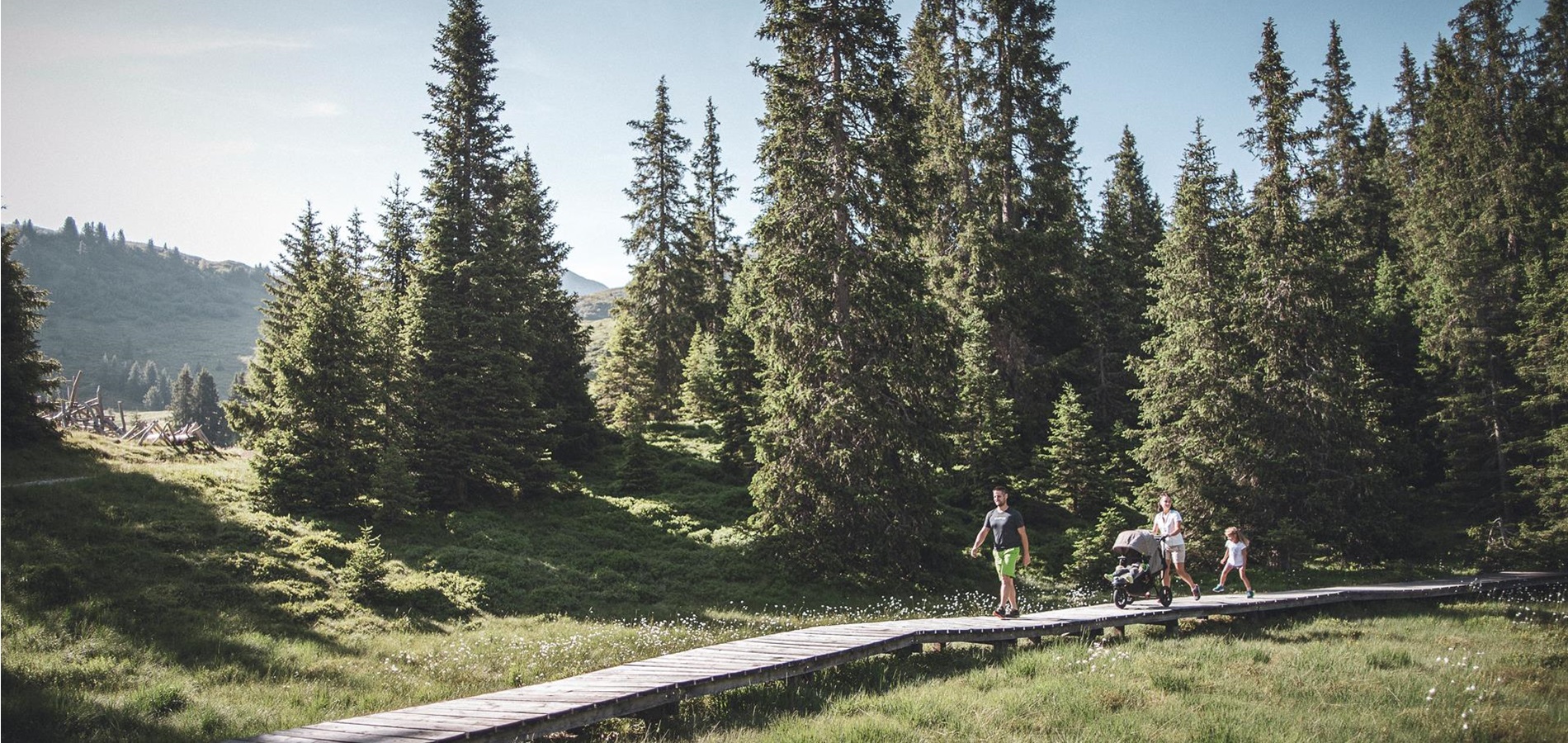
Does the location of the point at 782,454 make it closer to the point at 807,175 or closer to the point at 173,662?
the point at 807,175

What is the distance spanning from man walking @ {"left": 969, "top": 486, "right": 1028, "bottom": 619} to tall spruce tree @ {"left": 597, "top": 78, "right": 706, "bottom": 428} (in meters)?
33.1

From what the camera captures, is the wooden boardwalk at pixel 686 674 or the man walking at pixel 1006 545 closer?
the wooden boardwalk at pixel 686 674

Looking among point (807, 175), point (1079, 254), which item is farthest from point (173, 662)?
point (1079, 254)

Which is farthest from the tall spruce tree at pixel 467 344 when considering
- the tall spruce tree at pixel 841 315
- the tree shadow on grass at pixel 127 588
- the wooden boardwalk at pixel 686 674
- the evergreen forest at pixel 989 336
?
the wooden boardwalk at pixel 686 674

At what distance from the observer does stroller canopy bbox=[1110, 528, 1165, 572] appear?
14.6m

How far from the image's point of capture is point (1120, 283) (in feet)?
130

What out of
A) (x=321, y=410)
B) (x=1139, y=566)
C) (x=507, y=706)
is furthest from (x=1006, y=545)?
(x=321, y=410)

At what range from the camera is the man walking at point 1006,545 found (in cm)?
1287

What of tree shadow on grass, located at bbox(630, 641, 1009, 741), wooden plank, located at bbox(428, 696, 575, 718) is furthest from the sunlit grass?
wooden plank, located at bbox(428, 696, 575, 718)

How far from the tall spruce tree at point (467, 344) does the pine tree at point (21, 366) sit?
13.1 metres

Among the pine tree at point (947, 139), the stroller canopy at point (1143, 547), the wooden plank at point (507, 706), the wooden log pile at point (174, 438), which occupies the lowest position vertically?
the wooden plank at point (507, 706)

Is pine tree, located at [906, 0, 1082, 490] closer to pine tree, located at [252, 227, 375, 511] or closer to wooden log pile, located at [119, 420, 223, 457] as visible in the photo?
pine tree, located at [252, 227, 375, 511]

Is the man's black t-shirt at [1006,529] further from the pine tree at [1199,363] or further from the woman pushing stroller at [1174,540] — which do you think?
the pine tree at [1199,363]

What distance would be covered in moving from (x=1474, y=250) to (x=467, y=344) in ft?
136
